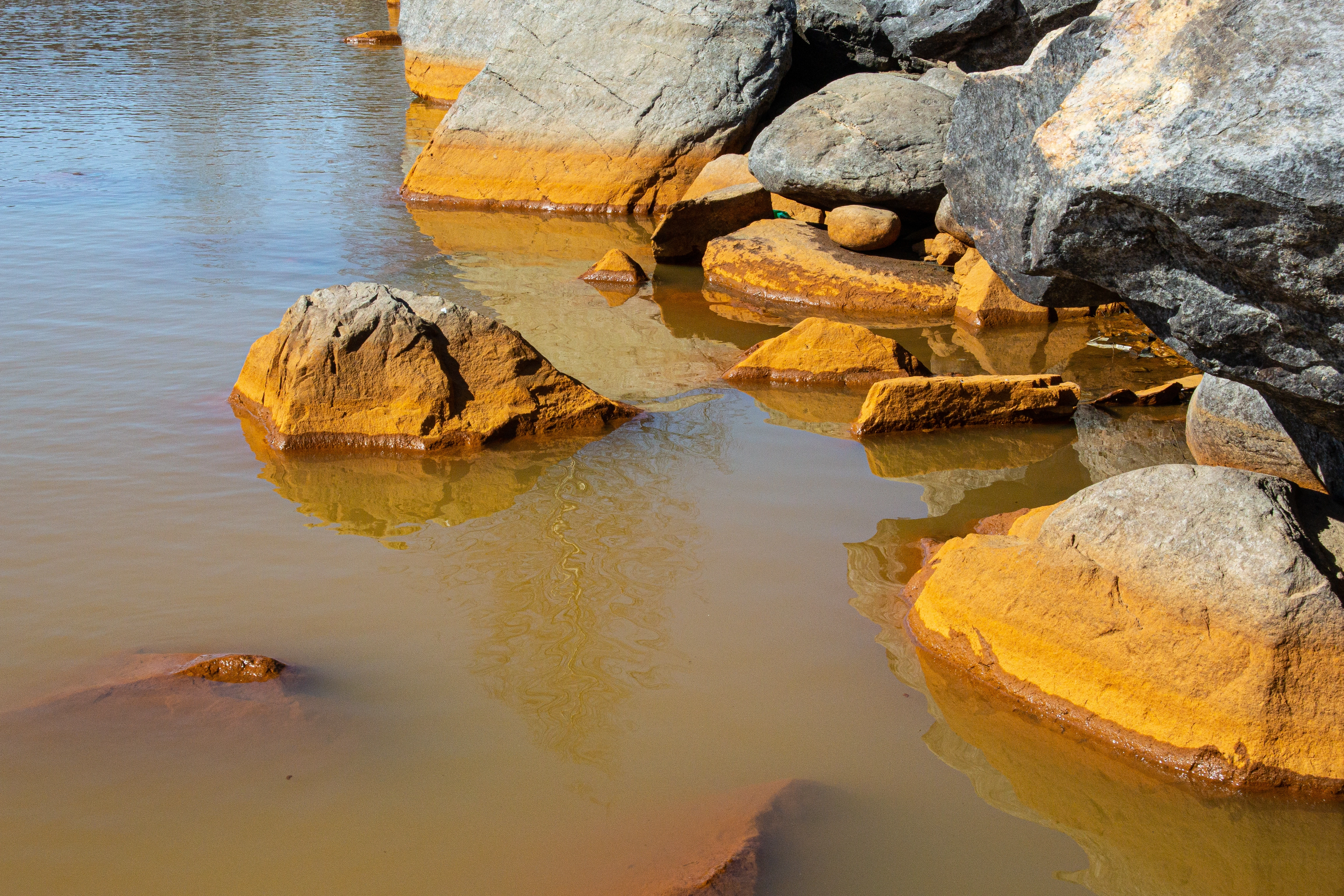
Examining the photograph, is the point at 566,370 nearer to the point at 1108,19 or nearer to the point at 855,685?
the point at 855,685

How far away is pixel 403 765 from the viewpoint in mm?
3076

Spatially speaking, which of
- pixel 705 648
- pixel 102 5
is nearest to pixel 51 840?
pixel 705 648

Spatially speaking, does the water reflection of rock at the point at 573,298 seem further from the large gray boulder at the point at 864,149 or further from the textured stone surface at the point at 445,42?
the textured stone surface at the point at 445,42

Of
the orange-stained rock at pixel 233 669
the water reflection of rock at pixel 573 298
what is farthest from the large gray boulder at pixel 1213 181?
the water reflection of rock at pixel 573 298

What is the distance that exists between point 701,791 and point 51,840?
172cm

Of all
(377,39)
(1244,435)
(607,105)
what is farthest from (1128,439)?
(377,39)

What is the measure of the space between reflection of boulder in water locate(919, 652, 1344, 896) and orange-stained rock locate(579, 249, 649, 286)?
602 cm

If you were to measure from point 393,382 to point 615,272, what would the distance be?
3743 millimetres

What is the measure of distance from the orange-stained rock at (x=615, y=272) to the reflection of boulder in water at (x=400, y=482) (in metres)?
3.51

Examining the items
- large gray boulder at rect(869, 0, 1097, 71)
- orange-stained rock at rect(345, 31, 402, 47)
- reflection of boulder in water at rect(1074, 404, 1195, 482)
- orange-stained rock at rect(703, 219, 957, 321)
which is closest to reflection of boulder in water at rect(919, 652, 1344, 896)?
reflection of boulder in water at rect(1074, 404, 1195, 482)

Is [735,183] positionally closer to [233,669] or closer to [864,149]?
[864,149]

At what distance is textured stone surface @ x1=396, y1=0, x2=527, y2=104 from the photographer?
17312mm

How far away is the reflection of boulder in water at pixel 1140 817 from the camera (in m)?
2.83

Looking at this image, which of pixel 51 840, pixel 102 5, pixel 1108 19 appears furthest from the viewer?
pixel 102 5
